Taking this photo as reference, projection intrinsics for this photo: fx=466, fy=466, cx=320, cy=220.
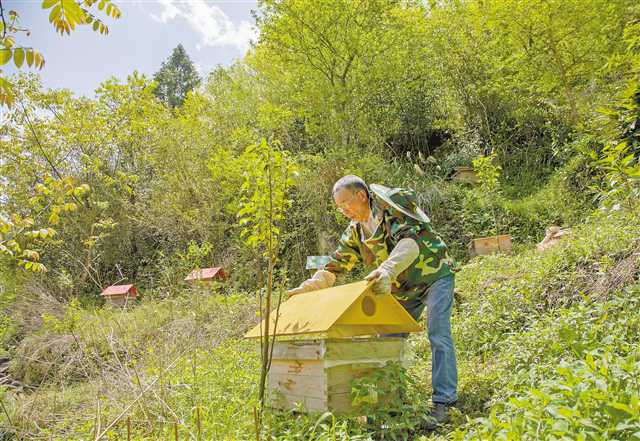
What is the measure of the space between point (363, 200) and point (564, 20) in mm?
8027

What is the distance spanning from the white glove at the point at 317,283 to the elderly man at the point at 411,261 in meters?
0.02

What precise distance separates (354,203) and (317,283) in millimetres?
746

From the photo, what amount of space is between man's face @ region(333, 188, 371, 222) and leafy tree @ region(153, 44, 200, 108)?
35.2 metres

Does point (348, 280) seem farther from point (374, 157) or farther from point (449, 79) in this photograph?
point (449, 79)

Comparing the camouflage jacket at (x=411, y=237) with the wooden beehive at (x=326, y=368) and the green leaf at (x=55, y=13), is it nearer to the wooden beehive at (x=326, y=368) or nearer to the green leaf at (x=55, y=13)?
the wooden beehive at (x=326, y=368)

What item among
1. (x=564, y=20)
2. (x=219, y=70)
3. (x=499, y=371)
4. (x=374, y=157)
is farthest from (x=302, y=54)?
(x=499, y=371)

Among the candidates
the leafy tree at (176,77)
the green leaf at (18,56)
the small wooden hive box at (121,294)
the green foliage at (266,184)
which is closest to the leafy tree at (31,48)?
the green leaf at (18,56)

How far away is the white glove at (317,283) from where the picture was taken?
3.60 meters

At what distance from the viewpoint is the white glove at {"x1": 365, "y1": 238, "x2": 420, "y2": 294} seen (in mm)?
2820

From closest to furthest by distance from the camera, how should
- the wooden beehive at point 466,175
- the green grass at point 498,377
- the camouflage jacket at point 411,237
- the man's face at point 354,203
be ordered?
the green grass at point 498,377 < the camouflage jacket at point 411,237 < the man's face at point 354,203 < the wooden beehive at point 466,175

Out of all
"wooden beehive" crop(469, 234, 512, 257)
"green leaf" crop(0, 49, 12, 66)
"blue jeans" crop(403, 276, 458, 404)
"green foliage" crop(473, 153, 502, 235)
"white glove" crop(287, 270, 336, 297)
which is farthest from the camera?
"green foliage" crop(473, 153, 502, 235)

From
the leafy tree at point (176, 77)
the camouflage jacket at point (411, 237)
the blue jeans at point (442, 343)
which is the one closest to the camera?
the blue jeans at point (442, 343)

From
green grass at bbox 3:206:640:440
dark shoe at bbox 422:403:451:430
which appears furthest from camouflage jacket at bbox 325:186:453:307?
dark shoe at bbox 422:403:451:430

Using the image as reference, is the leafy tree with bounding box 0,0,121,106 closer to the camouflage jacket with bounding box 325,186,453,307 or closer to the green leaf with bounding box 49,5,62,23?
the green leaf with bounding box 49,5,62,23
